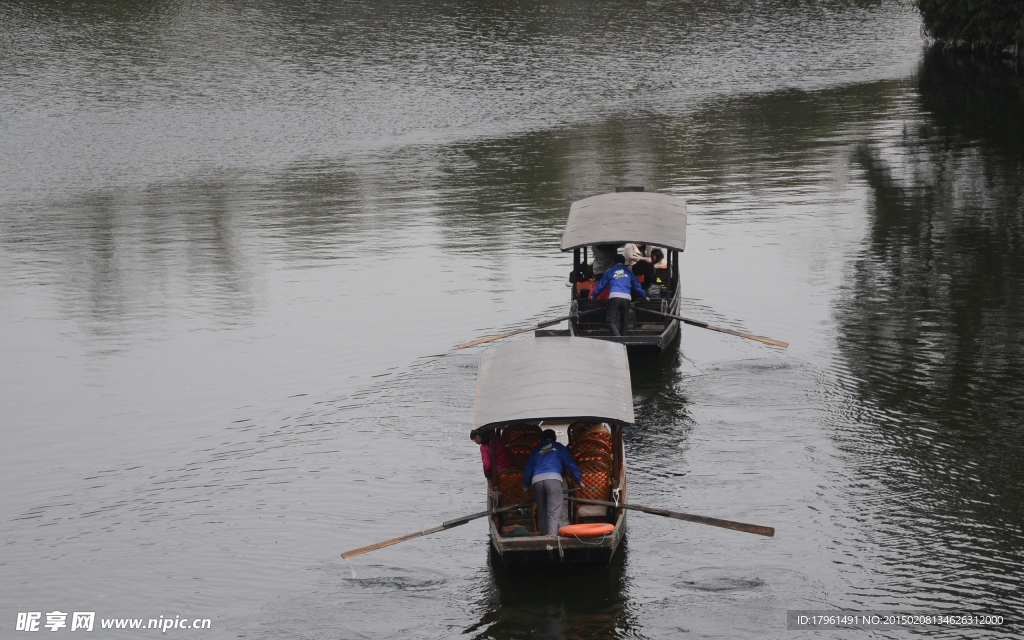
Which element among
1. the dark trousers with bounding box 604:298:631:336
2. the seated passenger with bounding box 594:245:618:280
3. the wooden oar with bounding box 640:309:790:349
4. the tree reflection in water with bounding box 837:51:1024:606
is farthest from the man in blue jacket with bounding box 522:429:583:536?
the seated passenger with bounding box 594:245:618:280

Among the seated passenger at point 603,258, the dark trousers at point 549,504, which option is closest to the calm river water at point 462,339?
the dark trousers at point 549,504

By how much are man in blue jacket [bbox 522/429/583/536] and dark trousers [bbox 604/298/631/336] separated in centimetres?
1019

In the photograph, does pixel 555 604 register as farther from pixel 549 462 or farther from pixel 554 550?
pixel 549 462

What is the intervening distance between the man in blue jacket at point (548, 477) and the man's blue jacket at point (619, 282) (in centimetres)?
1062

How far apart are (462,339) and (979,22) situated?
2136 inches

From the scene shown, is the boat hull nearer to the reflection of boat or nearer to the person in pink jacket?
the reflection of boat

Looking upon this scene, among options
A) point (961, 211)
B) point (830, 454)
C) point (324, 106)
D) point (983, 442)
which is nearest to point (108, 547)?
point (830, 454)

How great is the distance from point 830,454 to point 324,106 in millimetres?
51860

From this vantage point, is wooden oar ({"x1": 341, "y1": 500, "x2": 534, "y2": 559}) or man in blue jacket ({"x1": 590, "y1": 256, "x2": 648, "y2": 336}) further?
man in blue jacket ({"x1": 590, "y1": 256, "x2": 648, "y2": 336})

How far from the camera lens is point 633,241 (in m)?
30.9

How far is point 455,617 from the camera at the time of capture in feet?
61.8

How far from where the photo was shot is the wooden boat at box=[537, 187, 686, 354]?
30.2 metres

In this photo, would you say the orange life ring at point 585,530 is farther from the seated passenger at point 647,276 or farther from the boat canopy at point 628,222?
the seated passenger at point 647,276

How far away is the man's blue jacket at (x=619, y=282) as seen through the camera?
98.6ft
